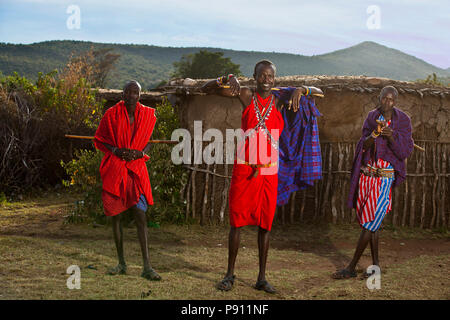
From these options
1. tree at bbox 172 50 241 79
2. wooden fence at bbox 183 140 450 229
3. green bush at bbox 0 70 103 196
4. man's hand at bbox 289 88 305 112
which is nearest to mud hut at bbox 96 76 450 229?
wooden fence at bbox 183 140 450 229

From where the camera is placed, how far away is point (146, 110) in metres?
4.98

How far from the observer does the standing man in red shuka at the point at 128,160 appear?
16.0ft

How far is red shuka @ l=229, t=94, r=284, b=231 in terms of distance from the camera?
4570 millimetres

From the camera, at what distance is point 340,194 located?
7.97 m

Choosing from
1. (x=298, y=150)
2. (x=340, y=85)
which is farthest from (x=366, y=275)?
(x=340, y=85)

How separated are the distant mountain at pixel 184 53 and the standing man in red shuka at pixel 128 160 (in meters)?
29.7

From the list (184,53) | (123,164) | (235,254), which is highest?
(184,53)

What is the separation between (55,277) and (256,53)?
44.4 meters

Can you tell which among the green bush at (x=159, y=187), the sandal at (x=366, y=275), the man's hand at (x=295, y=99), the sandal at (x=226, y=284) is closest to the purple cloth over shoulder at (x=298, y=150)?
the man's hand at (x=295, y=99)

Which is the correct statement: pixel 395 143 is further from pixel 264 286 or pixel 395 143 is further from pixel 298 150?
pixel 264 286

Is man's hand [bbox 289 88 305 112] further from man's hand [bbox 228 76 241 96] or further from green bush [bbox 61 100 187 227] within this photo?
green bush [bbox 61 100 187 227]

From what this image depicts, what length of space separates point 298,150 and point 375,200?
0.94 metres

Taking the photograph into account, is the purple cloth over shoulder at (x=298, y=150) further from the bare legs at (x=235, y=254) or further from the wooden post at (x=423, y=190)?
the wooden post at (x=423, y=190)

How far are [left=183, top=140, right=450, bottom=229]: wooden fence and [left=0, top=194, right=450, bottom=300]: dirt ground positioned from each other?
0.22 meters
